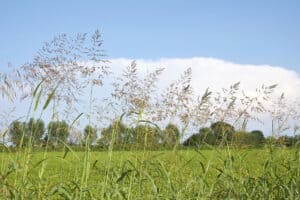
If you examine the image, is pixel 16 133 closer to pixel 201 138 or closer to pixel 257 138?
pixel 201 138

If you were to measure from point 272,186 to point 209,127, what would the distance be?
0.81m

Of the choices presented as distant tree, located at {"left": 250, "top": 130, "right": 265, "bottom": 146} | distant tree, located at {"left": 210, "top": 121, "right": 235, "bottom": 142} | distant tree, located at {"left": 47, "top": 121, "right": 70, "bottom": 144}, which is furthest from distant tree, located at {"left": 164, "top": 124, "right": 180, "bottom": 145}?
distant tree, located at {"left": 250, "top": 130, "right": 265, "bottom": 146}

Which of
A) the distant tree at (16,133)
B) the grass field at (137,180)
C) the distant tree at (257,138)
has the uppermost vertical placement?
the distant tree at (257,138)

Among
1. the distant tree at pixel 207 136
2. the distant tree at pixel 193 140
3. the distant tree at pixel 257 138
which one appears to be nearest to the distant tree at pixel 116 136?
the distant tree at pixel 193 140

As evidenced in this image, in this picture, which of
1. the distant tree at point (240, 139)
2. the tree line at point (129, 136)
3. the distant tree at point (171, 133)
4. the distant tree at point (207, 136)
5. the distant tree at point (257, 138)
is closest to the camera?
the tree line at point (129, 136)

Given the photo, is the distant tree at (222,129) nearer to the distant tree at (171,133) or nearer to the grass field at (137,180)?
the grass field at (137,180)

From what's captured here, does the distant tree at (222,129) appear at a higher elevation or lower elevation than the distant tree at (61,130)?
higher

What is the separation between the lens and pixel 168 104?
449 cm

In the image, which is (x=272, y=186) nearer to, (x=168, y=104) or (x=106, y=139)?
(x=168, y=104)

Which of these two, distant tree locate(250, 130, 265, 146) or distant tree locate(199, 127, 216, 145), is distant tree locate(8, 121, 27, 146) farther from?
distant tree locate(250, 130, 265, 146)

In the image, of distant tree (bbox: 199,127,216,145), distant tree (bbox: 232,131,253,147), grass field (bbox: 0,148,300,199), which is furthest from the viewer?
distant tree (bbox: 232,131,253,147)

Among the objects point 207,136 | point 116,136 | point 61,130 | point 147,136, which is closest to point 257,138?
point 207,136

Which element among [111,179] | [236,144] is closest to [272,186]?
[236,144]

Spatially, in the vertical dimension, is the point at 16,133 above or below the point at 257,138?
below
